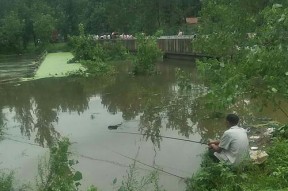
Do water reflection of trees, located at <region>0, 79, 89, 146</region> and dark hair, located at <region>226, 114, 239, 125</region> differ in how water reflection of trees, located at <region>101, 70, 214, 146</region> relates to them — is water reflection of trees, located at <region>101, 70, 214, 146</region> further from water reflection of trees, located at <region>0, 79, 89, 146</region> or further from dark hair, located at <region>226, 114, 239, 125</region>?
dark hair, located at <region>226, 114, 239, 125</region>

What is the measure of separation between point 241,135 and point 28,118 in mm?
8491

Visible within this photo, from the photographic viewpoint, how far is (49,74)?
77.5 feet

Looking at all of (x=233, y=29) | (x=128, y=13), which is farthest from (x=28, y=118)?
(x=128, y=13)

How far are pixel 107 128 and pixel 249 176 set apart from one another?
5998mm

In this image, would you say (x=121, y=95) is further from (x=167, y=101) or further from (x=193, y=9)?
(x=193, y=9)

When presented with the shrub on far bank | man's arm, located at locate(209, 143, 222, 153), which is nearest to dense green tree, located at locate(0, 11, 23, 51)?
the shrub on far bank

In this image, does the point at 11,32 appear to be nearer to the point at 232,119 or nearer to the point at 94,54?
the point at 94,54

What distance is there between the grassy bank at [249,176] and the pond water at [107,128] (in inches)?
32.5

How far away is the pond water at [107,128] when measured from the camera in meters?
8.36

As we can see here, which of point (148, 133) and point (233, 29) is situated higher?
point (233, 29)

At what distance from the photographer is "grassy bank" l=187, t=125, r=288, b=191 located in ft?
18.1

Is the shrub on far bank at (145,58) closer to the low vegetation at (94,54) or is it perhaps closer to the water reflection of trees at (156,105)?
the low vegetation at (94,54)

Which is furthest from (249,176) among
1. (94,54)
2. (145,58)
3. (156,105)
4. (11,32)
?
(11,32)

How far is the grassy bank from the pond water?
0.83m
